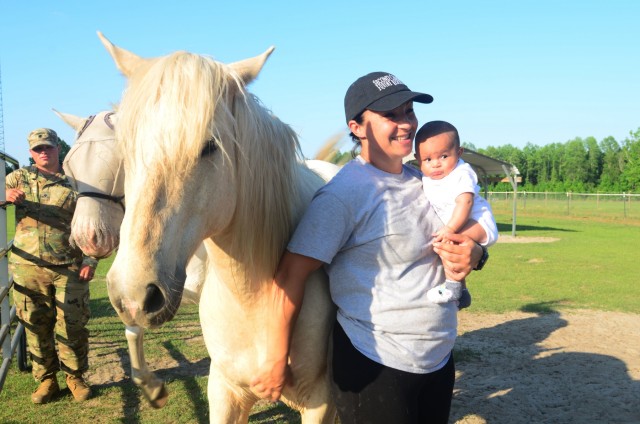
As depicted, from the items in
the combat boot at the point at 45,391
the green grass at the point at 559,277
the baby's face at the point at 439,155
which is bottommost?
the green grass at the point at 559,277

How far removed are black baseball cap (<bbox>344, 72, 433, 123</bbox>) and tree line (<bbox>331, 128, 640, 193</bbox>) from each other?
185 feet

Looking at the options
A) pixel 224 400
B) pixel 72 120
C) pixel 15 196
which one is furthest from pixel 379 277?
pixel 15 196

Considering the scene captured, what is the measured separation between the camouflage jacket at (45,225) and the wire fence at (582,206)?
31.3m

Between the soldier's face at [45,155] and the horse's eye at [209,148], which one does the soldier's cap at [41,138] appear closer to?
the soldier's face at [45,155]

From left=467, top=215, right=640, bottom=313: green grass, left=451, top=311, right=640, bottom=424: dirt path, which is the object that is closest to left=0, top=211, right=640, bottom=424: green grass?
left=467, top=215, right=640, bottom=313: green grass

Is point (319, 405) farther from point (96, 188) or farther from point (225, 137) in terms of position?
point (96, 188)

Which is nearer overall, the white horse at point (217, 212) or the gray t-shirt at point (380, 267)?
the white horse at point (217, 212)

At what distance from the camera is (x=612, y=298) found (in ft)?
28.2

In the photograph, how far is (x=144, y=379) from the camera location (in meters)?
3.39

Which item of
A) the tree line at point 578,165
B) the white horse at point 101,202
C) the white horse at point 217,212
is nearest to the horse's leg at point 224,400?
the white horse at point 217,212

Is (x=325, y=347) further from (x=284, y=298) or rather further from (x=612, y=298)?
(x=612, y=298)

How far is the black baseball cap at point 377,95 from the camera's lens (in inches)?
77.8

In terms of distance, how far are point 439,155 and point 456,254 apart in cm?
51

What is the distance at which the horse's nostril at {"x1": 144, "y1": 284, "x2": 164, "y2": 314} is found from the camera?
4.58 feet
